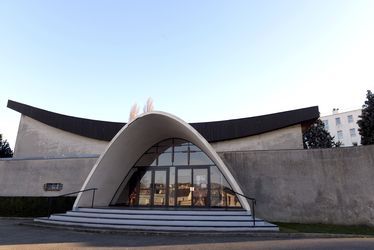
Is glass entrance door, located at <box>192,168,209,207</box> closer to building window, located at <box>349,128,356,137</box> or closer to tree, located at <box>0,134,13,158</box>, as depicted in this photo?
tree, located at <box>0,134,13,158</box>

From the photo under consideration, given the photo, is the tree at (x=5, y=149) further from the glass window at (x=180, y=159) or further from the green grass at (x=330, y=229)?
the green grass at (x=330, y=229)

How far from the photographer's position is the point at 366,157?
486 inches

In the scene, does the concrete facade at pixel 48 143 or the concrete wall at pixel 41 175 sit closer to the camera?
the concrete wall at pixel 41 175

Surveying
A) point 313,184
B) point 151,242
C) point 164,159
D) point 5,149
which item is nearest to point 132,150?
point 164,159

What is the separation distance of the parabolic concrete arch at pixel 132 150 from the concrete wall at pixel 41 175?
1732 millimetres

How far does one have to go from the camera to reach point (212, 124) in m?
19.3

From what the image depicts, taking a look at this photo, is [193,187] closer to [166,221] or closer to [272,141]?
[166,221]

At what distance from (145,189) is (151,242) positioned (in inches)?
299

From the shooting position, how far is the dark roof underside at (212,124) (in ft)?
56.5

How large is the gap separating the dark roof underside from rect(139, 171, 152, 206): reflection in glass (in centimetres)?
514

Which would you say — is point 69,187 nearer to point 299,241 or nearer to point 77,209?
point 77,209

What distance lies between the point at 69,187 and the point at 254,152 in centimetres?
1009

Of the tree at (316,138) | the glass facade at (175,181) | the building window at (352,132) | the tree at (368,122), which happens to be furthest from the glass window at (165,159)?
the building window at (352,132)

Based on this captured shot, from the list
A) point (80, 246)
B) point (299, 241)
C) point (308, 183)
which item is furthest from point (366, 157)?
point (80, 246)
